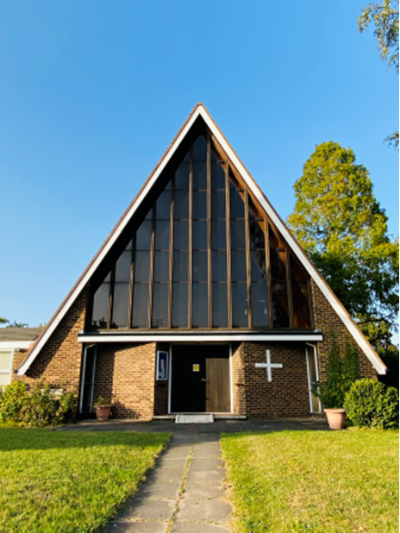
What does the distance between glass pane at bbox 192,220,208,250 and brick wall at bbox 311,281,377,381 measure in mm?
4324

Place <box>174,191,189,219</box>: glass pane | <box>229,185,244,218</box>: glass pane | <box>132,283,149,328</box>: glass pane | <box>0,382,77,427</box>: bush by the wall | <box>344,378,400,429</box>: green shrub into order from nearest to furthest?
1. <box>344,378,400,429</box>: green shrub
2. <box>0,382,77,427</box>: bush by the wall
3. <box>132,283,149,328</box>: glass pane
4. <box>229,185,244,218</box>: glass pane
5. <box>174,191,189,219</box>: glass pane

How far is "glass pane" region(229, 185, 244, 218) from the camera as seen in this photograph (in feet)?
47.9

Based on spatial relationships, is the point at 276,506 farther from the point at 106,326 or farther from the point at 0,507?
the point at 106,326

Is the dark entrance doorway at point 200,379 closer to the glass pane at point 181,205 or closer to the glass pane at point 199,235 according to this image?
the glass pane at point 199,235

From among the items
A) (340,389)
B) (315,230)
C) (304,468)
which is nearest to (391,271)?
(315,230)

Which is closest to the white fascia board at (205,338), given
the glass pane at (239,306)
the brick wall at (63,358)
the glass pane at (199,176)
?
the brick wall at (63,358)

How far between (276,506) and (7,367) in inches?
535

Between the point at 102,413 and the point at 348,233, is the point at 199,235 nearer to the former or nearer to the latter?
the point at 102,413

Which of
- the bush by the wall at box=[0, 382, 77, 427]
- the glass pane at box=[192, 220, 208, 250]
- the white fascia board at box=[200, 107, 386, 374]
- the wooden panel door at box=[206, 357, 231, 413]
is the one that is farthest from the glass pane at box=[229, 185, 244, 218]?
the bush by the wall at box=[0, 382, 77, 427]

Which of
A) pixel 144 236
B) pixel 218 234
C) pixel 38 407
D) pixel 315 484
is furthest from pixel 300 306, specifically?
pixel 38 407

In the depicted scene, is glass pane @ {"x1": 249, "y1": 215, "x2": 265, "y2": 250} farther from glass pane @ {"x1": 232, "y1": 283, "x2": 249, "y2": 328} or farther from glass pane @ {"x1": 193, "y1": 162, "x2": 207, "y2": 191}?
glass pane @ {"x1": 193, "y1": 162, "x2": 207, "y2": 191}

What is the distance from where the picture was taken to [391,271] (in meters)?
18.8

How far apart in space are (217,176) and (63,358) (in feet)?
29.7

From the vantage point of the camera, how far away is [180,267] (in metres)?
14.0
